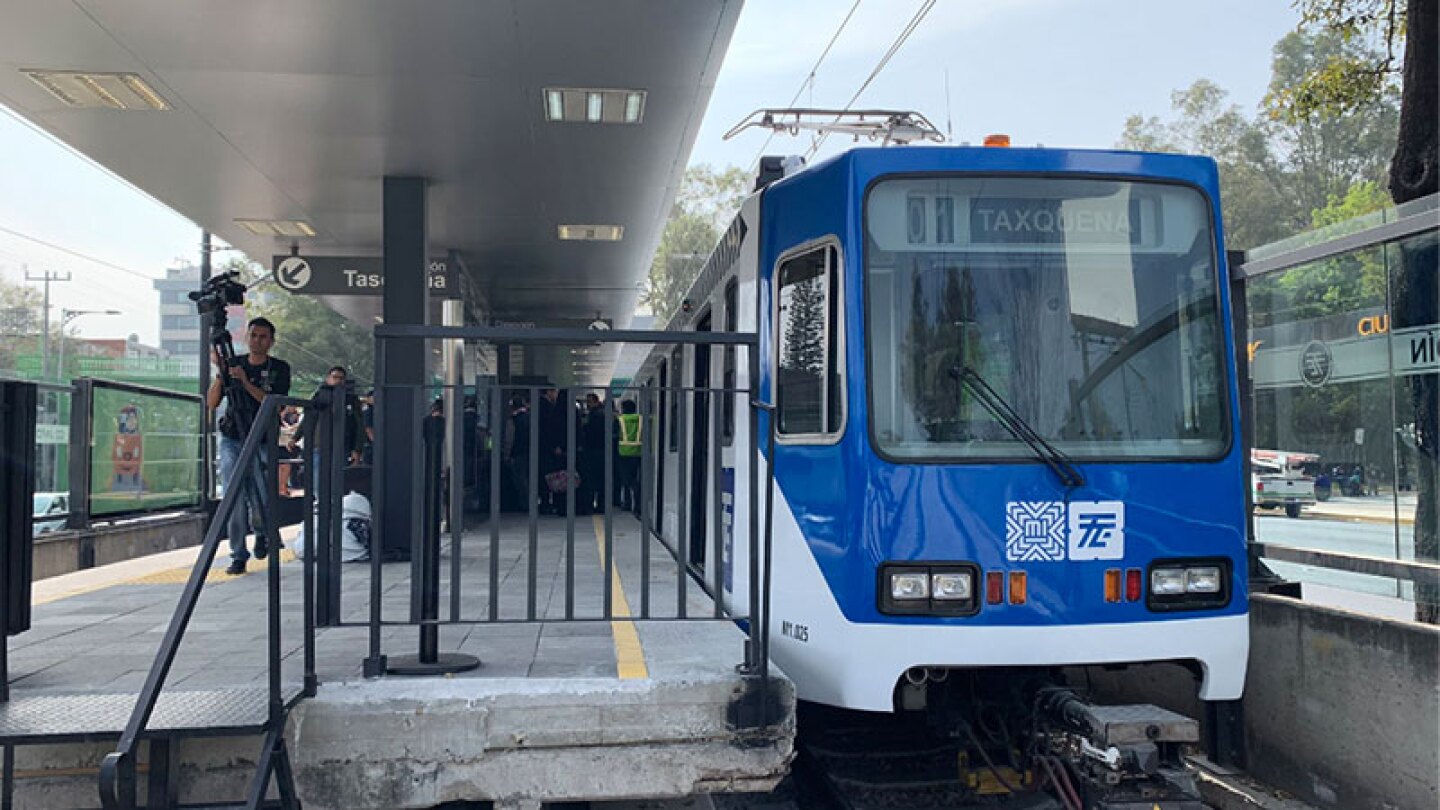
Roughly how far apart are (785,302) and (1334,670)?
3390mm

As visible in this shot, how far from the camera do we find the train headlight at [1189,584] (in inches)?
177

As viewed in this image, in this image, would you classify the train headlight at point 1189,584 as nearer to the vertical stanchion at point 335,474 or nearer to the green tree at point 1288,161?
the vertical stanchion at point 335,474

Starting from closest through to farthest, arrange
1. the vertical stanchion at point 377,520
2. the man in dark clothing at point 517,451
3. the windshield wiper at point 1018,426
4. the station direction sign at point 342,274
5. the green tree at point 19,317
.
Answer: the vertical stanchion at point 377,520
the windshield wiper at point 1018,426
the man in dark clothing at point 517,451
the station direction sign at point 342,274
the green tree at point 19,317

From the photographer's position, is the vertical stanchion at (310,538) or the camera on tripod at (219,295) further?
the camera on tripod at (219,295)

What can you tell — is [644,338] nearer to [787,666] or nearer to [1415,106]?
[787,666]

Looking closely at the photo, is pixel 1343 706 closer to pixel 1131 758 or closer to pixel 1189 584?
pixel 1189 584

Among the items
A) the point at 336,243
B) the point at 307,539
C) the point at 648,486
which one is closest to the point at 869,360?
the point at 648,486

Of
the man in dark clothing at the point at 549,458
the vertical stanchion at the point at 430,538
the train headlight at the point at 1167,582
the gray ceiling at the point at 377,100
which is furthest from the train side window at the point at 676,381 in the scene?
the train headlight at the point at 1167,582

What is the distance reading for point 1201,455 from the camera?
15.2 ft

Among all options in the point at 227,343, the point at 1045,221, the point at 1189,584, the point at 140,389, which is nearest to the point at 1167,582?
the point at 1189,584

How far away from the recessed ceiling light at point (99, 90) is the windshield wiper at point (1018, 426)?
19.7ft

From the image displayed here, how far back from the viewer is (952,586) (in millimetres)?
4348

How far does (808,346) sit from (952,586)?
1.28 meters

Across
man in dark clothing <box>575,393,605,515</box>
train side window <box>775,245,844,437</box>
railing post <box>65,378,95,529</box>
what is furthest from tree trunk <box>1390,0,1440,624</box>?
railing post <box>65,378,95,529</box>
